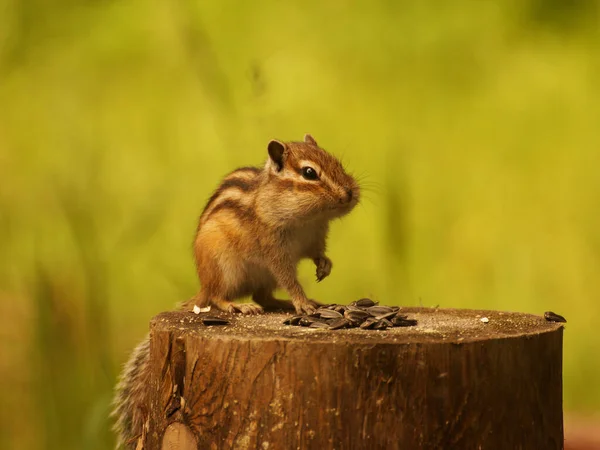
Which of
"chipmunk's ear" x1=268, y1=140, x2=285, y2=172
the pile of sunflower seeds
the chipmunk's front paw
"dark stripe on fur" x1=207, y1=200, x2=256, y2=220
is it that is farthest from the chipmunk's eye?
the pile of sunflower seeds

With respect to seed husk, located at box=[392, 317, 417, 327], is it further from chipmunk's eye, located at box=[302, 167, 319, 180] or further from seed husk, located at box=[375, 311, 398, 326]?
chipmunk's eye, located at box=[302, 167, 319, 180]

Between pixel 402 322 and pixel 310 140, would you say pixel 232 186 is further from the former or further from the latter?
pixel 402 322

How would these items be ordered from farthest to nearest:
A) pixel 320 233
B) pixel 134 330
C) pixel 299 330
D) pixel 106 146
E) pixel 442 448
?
pixel 106 146
pixel 134 330
pixel 320 233
pixel 299 330
pixel 442 448

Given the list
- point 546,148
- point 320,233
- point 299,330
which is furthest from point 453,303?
point 299,330

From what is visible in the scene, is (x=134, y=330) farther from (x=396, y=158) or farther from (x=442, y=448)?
(x=442, y=448)

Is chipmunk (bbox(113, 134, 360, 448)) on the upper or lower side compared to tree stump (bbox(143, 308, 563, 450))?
upper

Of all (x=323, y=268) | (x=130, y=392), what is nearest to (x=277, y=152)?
(x=323, y=268)

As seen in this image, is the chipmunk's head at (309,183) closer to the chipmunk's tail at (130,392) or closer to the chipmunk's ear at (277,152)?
the chipmunk's ear at (277,152)
